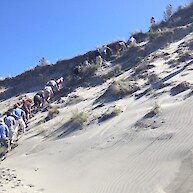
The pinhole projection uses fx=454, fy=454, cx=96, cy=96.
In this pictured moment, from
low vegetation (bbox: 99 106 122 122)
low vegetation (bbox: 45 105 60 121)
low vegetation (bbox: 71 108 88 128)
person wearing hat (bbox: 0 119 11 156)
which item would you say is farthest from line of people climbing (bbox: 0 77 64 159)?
low vegetation (bbox: 99 106 122 122)

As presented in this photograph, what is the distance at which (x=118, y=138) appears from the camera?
1308 centimetres

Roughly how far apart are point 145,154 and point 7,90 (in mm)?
21043

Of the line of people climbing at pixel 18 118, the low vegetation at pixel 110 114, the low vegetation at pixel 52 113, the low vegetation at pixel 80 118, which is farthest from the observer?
the low vegetation at pixel 52 113

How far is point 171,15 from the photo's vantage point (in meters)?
31.9

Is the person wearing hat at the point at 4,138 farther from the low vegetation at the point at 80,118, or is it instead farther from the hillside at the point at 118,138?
the low vegetation at the point at 80,118

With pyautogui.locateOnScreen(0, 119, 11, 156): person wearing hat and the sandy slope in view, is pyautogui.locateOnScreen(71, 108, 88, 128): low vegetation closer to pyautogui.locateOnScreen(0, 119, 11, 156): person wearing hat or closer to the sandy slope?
the sandy slope

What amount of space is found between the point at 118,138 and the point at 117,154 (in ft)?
3.73

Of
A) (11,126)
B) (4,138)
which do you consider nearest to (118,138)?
(4,138)

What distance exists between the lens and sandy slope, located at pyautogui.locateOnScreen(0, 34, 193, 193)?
10.1 meters

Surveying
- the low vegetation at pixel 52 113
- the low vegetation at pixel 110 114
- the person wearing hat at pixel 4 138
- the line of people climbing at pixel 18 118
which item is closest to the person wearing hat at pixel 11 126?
the line of people climbing at pixel 18 118

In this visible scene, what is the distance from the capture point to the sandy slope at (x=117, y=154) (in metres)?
10.1

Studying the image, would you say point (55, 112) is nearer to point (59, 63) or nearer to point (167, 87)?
point (167, 87)

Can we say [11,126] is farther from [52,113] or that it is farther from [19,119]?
[52,113]

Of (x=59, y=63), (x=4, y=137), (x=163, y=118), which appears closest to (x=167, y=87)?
(x=163, y=118)
